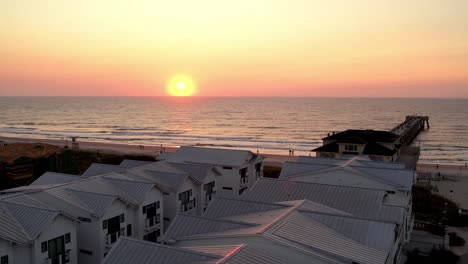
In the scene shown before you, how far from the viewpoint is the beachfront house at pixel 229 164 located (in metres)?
32.1

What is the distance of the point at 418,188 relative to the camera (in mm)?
36656

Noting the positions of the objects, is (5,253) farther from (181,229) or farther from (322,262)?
(322,262)

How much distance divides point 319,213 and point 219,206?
465cm

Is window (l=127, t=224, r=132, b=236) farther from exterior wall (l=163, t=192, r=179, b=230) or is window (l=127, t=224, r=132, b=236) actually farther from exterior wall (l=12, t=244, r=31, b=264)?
exterior wall (l=12, t=244, r=31, b=264)

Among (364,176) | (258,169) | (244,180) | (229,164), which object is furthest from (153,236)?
(258,169)

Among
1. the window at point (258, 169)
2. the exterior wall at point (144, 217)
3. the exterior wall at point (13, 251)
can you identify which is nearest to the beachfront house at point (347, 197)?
the exterior wall at point (144, 217)

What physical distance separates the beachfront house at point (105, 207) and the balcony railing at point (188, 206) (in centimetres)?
220

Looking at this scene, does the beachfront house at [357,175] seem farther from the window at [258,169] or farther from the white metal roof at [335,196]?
the window at [258,169]

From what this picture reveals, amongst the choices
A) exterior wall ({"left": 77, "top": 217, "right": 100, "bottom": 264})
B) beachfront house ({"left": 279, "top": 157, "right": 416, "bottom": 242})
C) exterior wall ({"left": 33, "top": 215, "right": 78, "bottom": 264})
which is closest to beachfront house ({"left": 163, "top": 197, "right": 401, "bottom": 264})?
exterior wall ({"left": 33, "top": 215, "right": 78, "bottom": 264})

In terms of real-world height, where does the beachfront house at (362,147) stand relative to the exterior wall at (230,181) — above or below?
above

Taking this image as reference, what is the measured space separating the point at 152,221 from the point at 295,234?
11.1 metres

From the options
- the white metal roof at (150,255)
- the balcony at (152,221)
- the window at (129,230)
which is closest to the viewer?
the white metal roof at (150,255)

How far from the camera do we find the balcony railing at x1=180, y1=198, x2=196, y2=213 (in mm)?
25497

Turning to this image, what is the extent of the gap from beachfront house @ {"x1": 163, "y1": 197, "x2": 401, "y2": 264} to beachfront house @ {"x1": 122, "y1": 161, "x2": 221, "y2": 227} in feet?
24.1
